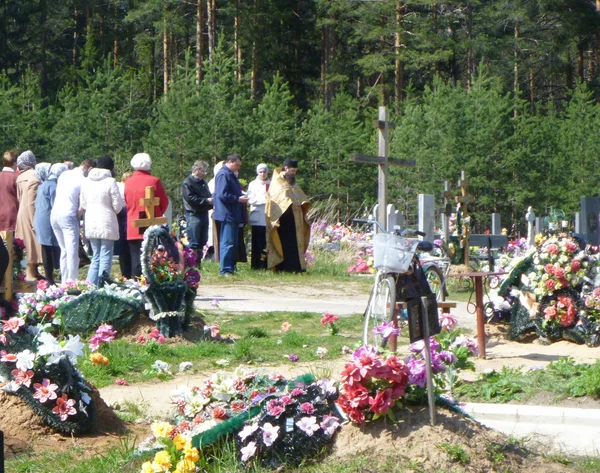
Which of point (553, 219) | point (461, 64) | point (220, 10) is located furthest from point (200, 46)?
point (553, 219)

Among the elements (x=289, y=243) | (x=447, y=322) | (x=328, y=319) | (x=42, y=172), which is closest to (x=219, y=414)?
(x=447, y=322)

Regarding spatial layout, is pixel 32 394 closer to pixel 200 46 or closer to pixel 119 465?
pixel 119 465

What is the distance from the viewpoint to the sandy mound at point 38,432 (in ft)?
18.9

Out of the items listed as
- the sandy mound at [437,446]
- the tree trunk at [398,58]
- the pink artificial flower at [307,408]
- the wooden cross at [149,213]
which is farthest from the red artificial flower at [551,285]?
the tree trunk at [398,58]

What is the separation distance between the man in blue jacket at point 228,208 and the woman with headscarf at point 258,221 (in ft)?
3.21

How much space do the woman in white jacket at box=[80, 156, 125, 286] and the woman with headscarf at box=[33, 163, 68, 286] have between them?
55.0 inches

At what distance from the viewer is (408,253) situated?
5.75 metres

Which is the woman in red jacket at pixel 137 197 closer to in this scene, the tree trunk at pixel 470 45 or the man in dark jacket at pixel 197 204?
the man in dark jacket at pixel 197 204

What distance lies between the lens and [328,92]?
43.7 m

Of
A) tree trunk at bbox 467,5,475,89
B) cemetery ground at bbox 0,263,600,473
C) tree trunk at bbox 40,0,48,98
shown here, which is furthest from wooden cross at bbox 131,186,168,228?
tree trunk at bbox 40,0,48,98

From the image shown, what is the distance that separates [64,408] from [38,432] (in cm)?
19

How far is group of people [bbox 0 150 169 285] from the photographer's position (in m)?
11.6

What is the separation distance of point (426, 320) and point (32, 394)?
2301 mm

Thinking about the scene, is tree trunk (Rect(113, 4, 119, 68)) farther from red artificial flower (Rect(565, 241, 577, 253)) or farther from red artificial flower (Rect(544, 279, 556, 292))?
red artificial flower (Rect(544, 279, 556, 292))
